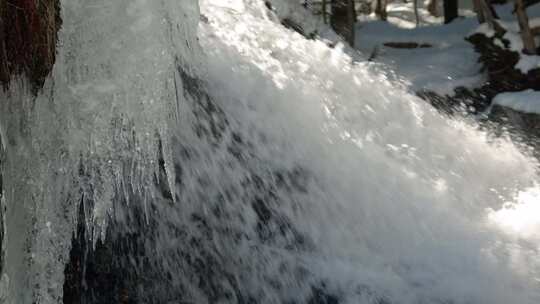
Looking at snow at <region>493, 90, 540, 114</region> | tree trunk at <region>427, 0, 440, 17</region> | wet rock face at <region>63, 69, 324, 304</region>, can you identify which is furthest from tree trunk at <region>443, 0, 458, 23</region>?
wet rock face at <region>63, 69, 324, 304</region>

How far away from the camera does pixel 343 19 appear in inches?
493

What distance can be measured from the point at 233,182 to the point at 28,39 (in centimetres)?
129

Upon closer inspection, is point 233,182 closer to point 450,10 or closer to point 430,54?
point 430,54

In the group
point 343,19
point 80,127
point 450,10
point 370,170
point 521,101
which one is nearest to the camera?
point 80,127

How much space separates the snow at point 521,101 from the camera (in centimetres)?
798

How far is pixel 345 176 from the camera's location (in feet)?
12.7

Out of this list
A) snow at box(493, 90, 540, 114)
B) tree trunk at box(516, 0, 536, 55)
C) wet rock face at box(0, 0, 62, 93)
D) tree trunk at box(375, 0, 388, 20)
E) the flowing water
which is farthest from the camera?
tree trunk at box(375, 0, 388, 20)

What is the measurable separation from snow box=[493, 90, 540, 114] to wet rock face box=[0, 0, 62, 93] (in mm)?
6445

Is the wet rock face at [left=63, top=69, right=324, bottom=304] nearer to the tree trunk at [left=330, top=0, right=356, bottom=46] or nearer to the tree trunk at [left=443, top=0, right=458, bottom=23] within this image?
the tree trunk at [left=330, top=0, right=356, bottom=46]

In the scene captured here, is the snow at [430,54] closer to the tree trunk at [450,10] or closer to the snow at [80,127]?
the tree trunk at [450,10]

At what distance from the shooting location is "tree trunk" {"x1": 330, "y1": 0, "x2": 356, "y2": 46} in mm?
12008

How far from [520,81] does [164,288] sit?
7166 millimetres

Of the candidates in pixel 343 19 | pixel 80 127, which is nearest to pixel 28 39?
pixel 80 127

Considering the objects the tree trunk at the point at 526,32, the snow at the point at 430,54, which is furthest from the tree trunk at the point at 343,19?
the tree trunk at the point at 526,32
